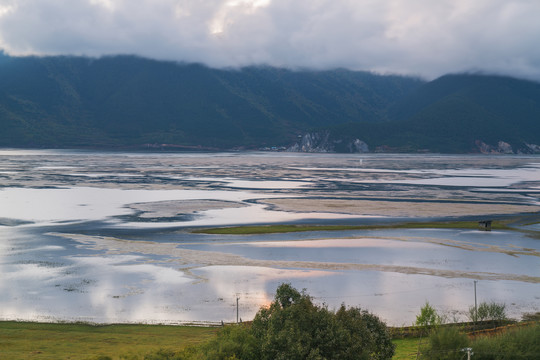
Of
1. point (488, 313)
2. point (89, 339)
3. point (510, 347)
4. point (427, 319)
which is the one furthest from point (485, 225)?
point (89, 339)

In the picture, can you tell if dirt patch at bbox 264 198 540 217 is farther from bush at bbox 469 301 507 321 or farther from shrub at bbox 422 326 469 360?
shrub at bbox 422 326 469 360

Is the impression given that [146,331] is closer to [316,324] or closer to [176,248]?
[316,324]

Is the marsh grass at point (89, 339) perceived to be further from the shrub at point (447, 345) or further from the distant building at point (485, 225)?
the distant building at point (485, 225)

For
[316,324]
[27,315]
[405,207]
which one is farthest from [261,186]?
[316,324]

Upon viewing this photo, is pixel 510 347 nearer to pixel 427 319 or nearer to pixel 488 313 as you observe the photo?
pixel 427 319

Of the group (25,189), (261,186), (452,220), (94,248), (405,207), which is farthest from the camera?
(261,186)

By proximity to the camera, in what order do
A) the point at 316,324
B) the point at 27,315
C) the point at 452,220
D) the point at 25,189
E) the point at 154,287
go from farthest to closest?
the point at 25,189, the point at 452,220, the point at 154,287, the point at 27,315, the point at 316,324

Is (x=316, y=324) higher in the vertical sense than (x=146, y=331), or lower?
higher

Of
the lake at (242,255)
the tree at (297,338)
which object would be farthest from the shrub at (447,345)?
the lake at (242,255)
